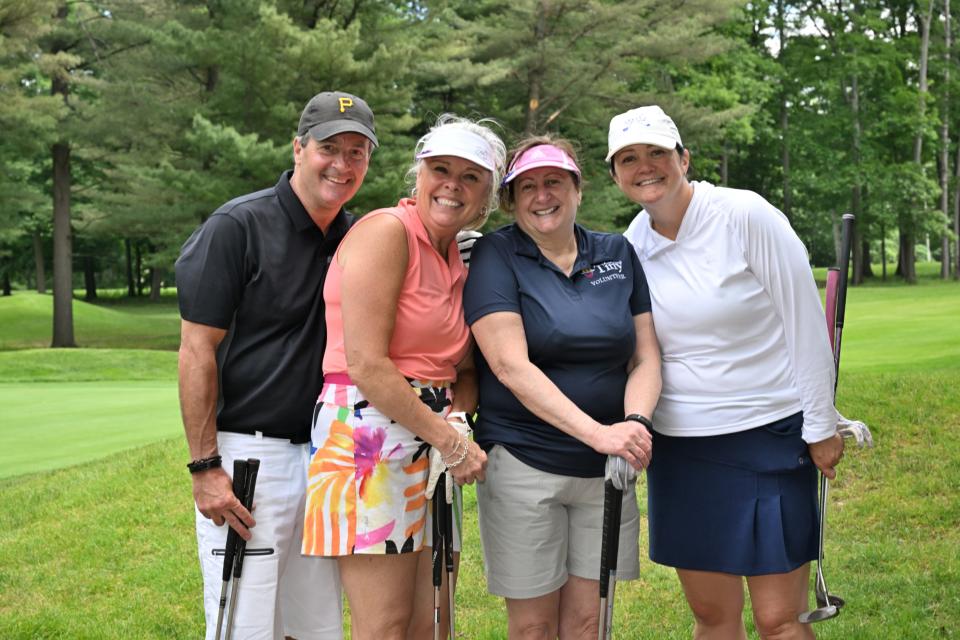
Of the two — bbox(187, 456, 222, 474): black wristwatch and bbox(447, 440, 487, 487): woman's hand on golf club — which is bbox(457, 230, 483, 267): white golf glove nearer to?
bbox(447, 440, 487, 487): woman's hand on golf club

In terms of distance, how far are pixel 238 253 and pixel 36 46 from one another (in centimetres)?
2305

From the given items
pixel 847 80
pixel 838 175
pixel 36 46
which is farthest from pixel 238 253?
pixel 847 80

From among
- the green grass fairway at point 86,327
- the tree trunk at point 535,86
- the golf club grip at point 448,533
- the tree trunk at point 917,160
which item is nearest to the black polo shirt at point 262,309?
the golf club grip at point 448,533

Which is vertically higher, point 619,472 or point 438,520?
point 619,472

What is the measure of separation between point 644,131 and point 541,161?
0.37 m

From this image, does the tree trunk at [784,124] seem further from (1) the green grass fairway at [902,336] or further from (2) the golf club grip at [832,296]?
(2) the golf club grip at [832,296]

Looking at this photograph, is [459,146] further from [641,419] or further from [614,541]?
[614,541]

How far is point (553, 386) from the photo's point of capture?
9.84 feet

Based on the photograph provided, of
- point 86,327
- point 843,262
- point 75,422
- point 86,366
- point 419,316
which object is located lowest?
point 86,327

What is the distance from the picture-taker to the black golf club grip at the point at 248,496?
122 inches

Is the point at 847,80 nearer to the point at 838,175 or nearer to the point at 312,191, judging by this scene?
the point at 838,175

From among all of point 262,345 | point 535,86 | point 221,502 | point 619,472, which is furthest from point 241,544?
point 535,86

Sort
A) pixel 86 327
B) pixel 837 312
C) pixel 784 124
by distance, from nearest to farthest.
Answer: pixel 837 312 < pixel 86 327 < pixel 784 124

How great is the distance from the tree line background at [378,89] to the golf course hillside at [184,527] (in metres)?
12.0
